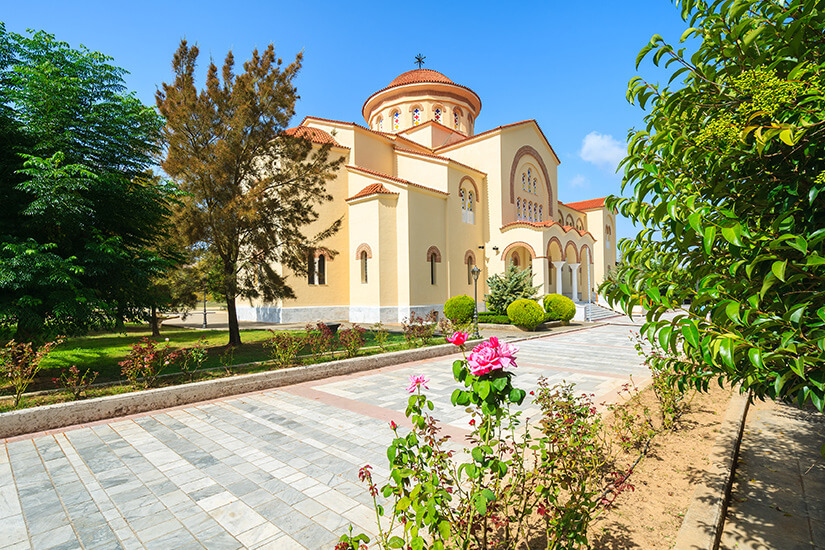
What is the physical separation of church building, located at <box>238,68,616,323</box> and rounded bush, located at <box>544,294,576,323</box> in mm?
2460

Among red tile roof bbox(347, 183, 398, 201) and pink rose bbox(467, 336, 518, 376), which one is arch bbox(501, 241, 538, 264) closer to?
red tile roof bbox(347, 183, 398, 201)

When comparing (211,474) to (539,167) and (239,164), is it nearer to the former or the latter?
(239,164)

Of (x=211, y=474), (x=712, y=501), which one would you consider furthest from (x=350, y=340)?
(x=712, y=501)

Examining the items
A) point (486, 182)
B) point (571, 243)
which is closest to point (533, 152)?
point (486, 182)

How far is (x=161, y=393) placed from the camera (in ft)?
22.5

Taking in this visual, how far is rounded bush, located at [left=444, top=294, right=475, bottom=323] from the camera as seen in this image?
745 inches

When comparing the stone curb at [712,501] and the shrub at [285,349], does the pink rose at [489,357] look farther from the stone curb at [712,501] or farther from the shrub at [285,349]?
the shrub at [285,349]

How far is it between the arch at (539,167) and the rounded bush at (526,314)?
10.4 m

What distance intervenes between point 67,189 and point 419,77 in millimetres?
27160

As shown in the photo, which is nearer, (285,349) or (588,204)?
(285,349)

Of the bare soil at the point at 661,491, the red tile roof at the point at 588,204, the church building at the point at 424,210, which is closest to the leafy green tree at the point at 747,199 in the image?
the bare soil at the point at 661,491

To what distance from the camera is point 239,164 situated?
1168 centimetres

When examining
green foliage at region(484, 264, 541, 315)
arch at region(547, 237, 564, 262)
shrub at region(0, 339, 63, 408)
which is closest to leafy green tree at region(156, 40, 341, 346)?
shrub at region(0, 339, 63, 408)

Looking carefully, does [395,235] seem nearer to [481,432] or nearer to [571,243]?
[571,243]
